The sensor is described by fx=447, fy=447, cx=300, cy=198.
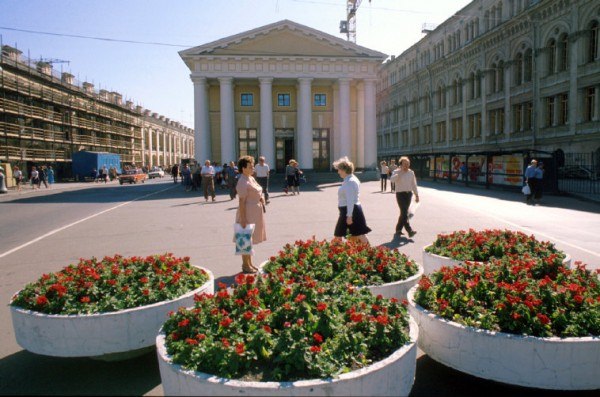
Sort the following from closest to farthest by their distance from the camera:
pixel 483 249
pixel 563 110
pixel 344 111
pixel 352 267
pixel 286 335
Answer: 1. pixel 286 335
2. pixel 352 267
3. pixel 483 249
4. pixel 563 110
5. pixel 344 111

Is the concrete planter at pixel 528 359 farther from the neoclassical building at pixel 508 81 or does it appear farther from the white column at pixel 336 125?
the white column at pixel 336 125

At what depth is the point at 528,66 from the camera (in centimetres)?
3441

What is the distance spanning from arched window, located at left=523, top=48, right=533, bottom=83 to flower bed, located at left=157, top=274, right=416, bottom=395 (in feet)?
119

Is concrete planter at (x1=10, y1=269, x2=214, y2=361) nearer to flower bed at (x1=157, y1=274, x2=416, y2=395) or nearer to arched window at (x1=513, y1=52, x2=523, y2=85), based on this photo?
flower bed at (x1=157, y1=274, x2=416, y2=395)

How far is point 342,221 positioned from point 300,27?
3081 cm

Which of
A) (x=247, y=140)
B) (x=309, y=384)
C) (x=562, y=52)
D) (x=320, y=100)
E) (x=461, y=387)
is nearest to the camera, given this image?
(x=309, y=384)

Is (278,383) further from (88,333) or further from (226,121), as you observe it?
(226,121)

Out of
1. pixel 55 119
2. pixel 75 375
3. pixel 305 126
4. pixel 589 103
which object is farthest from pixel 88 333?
pixel 55 119

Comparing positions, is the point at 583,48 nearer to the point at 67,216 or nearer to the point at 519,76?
the point at 519,76

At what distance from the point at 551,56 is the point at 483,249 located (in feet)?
105

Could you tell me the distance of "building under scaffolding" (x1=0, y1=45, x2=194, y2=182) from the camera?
136 ft

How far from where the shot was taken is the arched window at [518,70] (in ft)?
116

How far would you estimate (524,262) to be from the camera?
4.92 m

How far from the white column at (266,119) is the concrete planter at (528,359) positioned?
103ft
